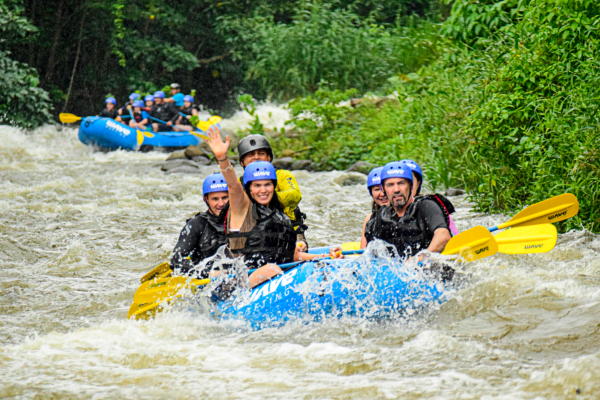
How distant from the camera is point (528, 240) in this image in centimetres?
430

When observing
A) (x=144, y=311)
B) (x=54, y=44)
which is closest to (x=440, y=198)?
(x=144, y=311)

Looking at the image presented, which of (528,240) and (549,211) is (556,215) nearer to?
(549,211)

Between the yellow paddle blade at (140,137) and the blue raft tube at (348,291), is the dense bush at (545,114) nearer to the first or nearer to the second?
the blue raft tube at (348,291)

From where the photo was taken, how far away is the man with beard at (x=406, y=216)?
434 centimetres

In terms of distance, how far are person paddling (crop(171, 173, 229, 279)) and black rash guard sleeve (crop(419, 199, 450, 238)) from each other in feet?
4.44

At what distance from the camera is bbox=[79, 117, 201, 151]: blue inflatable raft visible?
15219 millimetres

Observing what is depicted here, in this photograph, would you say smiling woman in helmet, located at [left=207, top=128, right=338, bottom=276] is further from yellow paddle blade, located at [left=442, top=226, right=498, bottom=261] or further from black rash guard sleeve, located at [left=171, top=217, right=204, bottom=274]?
yellow paddle blade, located at [left=442, top=226, right=498, bottom=261]

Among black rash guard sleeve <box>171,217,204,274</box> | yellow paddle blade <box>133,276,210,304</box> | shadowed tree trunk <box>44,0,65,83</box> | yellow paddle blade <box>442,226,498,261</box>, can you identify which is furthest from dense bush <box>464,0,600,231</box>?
shadowed tree trunk <box>44,0,65,83</box>

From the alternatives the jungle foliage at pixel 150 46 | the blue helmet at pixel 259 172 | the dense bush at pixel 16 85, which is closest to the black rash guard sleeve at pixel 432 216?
the blue helmet at pixel 259 172

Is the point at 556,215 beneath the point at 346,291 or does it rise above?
above

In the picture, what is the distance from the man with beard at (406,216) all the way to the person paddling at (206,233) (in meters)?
1.11

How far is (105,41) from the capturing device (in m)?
20.5

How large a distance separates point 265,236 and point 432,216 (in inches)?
43.6

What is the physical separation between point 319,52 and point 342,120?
197 inches
